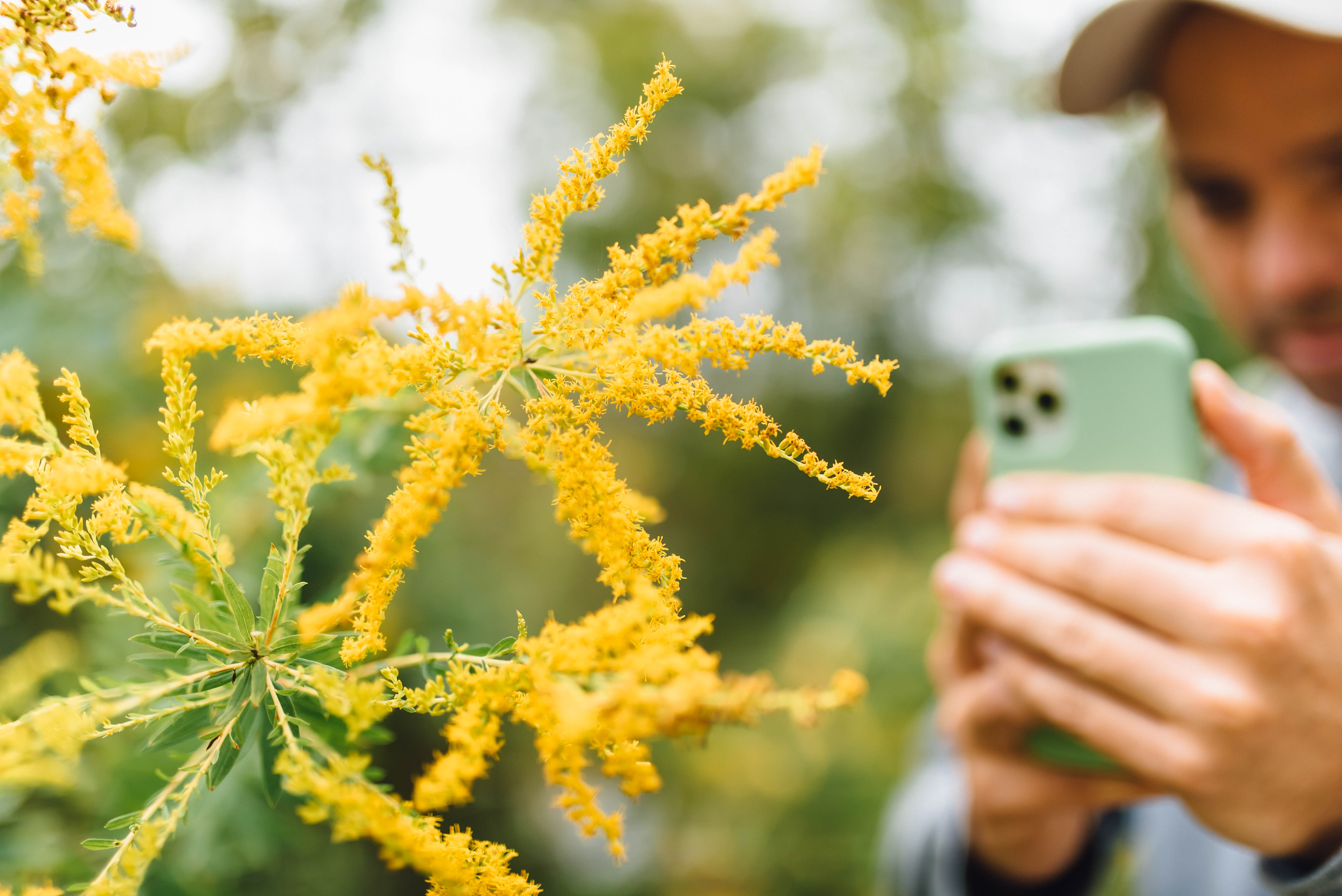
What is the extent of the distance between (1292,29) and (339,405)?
2.12m

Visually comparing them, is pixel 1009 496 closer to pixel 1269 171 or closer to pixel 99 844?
pixel 1269 171

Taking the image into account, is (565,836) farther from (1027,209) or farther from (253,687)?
(1027,209)

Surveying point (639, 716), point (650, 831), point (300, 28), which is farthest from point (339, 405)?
point (650, 831)

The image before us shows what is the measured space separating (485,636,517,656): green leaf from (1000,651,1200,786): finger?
118cm

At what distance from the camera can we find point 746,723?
379mm

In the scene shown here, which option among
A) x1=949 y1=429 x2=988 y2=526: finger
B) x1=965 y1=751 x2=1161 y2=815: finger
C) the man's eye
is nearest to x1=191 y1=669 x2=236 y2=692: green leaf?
x1=965 y1=751 x2=1161 y2=815: finger

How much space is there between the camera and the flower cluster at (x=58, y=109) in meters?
0.48

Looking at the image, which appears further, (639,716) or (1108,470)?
(1108,470)

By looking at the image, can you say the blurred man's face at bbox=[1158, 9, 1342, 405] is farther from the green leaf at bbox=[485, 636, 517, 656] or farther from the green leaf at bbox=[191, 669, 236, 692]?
the green leaf at bbox=[191, 669, 236, 692]

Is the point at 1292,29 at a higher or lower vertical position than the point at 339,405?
higher

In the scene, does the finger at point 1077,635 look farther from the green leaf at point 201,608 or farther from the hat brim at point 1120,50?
the hat brim at point 1120,50

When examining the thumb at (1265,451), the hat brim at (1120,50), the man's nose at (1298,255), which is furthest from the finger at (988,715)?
the hat brim at (1120,50)

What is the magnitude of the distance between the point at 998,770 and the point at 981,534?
659 mm

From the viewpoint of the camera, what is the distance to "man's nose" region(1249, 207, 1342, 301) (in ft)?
5.85
